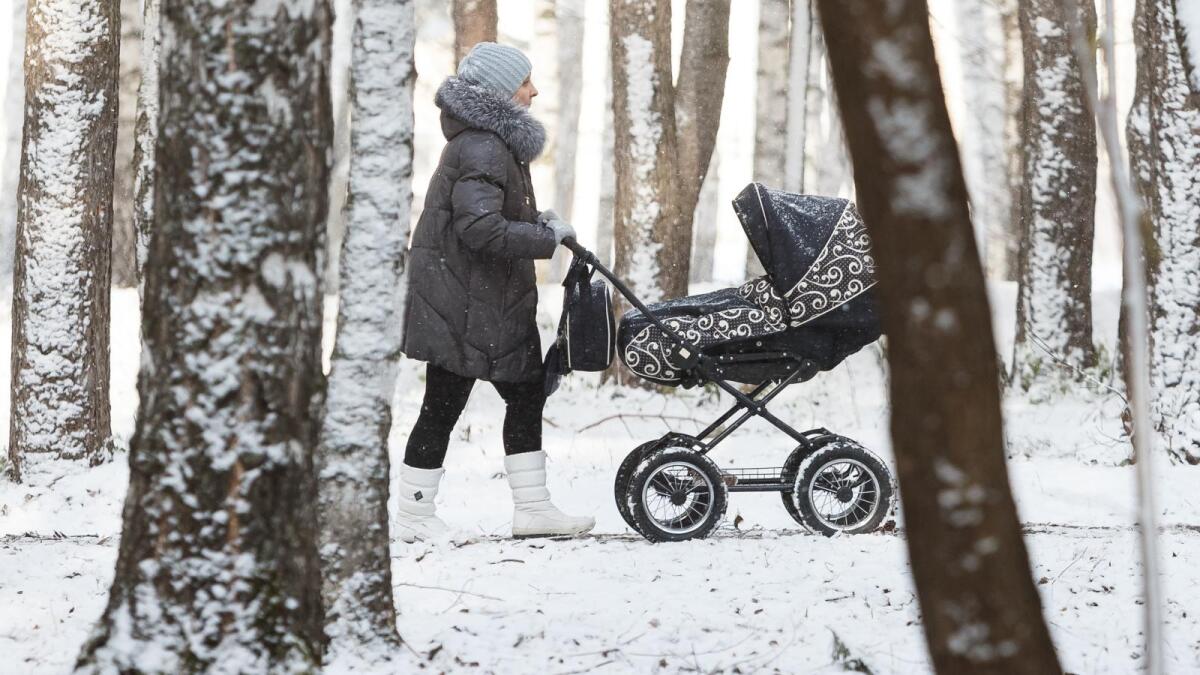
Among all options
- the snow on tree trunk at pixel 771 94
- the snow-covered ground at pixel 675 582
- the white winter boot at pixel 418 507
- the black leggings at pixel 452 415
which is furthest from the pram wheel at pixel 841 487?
the snow on tree trunk at pixel 771 94

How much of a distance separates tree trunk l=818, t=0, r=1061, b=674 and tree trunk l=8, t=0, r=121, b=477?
6919 mm

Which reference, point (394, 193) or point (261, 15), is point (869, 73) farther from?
point (394, 193)

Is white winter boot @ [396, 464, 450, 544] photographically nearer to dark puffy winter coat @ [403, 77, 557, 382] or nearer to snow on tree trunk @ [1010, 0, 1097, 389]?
dark puffy winter coat @ [403, 77, 557, 382]

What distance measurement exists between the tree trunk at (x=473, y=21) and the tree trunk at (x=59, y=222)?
4118 mm

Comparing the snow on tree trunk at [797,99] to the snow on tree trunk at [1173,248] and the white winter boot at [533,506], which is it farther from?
the white winter boot at [533,506]

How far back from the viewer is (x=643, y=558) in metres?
5.27

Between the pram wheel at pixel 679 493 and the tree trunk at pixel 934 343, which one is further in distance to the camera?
the pram wheel at pixel 679 493

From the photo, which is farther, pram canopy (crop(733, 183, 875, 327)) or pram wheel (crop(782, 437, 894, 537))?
pram wheel (crop(782, 437, 894, 537))

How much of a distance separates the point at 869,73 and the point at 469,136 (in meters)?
3.38

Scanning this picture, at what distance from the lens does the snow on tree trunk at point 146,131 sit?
8.30 meters

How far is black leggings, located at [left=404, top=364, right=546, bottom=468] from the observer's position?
18.3 ft

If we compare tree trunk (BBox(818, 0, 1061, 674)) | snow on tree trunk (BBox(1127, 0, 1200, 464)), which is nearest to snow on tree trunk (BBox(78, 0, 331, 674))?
tree trunk (BBox(818, 0, 1061, 674))

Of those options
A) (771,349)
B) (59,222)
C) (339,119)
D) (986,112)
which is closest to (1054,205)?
(771,349)

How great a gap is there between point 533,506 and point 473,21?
279 inches
